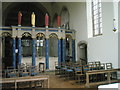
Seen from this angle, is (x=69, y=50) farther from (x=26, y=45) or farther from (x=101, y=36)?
(x=101, y=36)

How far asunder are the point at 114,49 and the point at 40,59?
5408 mm

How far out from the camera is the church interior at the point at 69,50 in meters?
5.75

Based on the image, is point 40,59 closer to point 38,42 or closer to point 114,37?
point 38,42

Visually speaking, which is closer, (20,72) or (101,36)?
(20,72)

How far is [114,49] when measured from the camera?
6934 mm

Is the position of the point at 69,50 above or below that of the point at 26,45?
below

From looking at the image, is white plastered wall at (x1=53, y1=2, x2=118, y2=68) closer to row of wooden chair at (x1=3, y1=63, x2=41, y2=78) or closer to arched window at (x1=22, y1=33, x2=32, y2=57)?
row of wooden chair at (x1=3, y1=63, x2=41, y2=78)

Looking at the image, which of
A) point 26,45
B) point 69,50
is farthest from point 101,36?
point 26,45

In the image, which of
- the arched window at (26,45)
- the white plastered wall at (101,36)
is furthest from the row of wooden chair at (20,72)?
the arched window at (26,45)

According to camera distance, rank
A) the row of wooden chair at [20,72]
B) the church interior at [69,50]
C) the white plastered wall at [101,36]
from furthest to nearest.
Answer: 1. the white plastered wall at [101,36]
2. the church interior at [69,50]
3. the row of wooden chair at [20,72]

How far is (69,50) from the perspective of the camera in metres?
13.0

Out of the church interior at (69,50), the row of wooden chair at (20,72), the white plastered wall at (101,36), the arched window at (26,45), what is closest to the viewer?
the row of wooden chair at (20,72)

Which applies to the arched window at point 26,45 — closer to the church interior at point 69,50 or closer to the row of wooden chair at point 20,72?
the church interior at point 69,50

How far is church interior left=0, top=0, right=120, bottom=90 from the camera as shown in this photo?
5.75m
